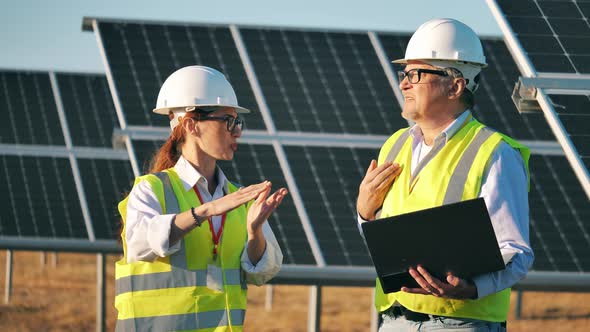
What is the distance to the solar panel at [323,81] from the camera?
15.2 meters

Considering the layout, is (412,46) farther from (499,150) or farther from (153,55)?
(153,55)

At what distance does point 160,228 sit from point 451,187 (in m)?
1.46

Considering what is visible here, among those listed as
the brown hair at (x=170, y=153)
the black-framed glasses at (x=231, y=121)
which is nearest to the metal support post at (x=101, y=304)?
the brown hair at (x=170, y=153)

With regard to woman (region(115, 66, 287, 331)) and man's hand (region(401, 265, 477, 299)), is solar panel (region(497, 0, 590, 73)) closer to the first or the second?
woman (region(115, 66, 287, 331))

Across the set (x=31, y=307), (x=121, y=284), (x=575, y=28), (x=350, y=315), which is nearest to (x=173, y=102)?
(x=121, y=284)

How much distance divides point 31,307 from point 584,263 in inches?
590

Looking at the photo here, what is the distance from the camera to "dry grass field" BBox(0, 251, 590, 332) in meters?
23.2

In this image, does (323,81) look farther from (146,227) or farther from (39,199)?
(146,227)

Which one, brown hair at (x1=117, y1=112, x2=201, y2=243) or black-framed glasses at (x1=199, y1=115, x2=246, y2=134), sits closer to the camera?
black-framed glasses at (x1=199, y1=115, x2=246, y2=134)

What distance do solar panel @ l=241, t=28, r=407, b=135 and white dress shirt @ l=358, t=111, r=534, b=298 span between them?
9252mm

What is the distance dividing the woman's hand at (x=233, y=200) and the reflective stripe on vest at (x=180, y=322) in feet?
2.13

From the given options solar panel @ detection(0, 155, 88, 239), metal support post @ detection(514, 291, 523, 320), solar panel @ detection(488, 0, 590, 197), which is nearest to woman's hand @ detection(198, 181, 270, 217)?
solar panel @ detection(488, 0, 590, 197)

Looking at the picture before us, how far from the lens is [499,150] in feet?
18.9

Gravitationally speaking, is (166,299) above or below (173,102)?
below
